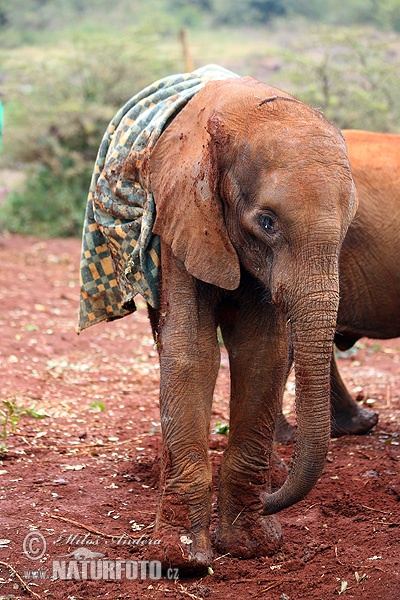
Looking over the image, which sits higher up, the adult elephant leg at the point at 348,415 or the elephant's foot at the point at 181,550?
the elephant's foot at the point at 181,550

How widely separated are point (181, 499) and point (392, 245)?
2.39 meters

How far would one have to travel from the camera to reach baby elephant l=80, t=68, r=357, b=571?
3.69 meters

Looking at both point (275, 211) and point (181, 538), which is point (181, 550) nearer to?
point (181, 538)

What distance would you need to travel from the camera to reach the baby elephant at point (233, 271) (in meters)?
3.69

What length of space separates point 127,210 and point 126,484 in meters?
1.66

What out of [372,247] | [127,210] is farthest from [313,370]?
[372,247]

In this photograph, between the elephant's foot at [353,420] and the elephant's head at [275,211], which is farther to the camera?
the elephant's foot at [353,420]

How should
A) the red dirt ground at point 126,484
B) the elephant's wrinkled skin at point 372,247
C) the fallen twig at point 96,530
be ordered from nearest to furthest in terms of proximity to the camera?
the red dirt ground at point 126,484
the fallen twig at point 96,530
the elephant's wrinkled skin at point 372,247

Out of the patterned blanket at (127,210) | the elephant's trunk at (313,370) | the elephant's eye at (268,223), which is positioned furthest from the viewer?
the patterned blanket at (127,210)

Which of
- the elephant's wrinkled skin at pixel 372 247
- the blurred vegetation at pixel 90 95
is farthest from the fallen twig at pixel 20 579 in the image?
the blurred vegetation at pixel 90 95

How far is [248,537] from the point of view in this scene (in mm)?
4500

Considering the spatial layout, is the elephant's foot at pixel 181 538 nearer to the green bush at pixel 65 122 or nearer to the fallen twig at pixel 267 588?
the fallen twig at pixel 267 588

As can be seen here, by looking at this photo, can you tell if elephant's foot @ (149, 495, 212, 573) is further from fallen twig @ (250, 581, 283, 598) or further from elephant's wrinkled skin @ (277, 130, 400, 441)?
elephant's wrinkled skin @ (277, 130, 400, 441)

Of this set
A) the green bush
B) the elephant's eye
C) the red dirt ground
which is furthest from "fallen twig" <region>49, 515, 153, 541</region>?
the green bush
